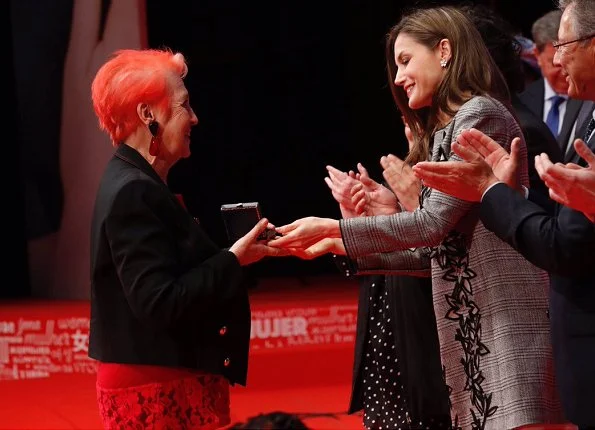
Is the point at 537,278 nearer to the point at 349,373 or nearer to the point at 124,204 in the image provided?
the point at 124,204

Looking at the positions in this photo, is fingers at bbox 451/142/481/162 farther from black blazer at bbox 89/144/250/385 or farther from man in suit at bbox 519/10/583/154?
man in suit at bbox 519/10/583/154

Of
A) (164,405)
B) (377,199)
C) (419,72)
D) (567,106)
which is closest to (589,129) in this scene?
(419,72)

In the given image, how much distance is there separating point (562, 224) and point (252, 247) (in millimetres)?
739

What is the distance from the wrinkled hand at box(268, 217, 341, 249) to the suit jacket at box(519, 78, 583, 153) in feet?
6.44

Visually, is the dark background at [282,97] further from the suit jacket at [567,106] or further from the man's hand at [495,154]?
the man's hand at [495,154]

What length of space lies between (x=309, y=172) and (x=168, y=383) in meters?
5.15

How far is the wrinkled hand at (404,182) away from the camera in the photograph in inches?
112

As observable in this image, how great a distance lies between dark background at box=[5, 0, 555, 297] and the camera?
6949 millimetres

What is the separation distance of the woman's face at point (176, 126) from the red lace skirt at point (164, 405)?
53 centimetres

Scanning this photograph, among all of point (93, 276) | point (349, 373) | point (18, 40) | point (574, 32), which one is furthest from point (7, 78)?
point (574, 32)

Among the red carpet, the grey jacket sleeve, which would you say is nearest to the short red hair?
the grey jacket sleeve

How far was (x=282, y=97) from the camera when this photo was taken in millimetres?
7242

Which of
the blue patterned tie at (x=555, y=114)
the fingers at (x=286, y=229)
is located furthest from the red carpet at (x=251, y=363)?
the fingers at (x=286, y=229)

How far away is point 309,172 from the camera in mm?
7285
